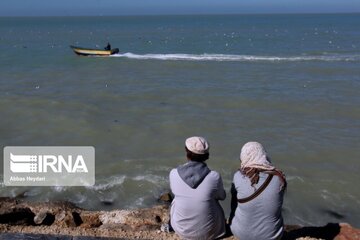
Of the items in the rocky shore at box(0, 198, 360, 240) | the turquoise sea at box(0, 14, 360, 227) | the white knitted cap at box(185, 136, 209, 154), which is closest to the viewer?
the white knitted cap at box(185, 136, 209, 154)

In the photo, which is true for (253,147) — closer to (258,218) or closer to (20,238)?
(258,218)

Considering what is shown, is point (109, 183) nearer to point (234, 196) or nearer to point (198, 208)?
point (198, 208)

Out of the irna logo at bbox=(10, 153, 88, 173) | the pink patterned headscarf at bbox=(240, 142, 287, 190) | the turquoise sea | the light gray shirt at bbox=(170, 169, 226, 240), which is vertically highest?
the pink patterned headscarf at bbox=(240, 142, 287, 190)

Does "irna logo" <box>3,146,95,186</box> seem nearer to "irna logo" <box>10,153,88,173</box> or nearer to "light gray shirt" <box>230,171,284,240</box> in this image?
"irna logo" <box>10,153,88,173</box>

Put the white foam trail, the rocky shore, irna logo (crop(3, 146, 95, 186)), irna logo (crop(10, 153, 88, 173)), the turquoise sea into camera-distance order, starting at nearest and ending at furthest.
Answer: the rocky shore, the turquoise sea, the white foam trail, irna logo (crop(3, 146, 95, 186)), irna logo (crop(10, 153, 88, 173))

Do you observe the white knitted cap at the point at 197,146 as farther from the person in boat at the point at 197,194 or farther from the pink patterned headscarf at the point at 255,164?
the pink patterned headscarf at the point at 255,164

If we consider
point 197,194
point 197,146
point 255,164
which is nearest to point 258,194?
point 255,164

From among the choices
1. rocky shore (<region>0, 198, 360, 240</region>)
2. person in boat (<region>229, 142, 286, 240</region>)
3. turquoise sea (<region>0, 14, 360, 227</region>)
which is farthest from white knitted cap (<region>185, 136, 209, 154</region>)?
turquoise sea (<region>0, 14, 360, 227</region>)

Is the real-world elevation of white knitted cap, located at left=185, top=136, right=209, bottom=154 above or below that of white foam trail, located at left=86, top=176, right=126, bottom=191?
above

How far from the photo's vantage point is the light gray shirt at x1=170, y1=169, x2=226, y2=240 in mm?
4727

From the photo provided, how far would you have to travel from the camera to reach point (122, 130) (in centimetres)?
1276

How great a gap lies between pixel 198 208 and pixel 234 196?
38 centimetres

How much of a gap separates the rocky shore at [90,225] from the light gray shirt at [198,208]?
247 mm

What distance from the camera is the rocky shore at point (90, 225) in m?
5.19
